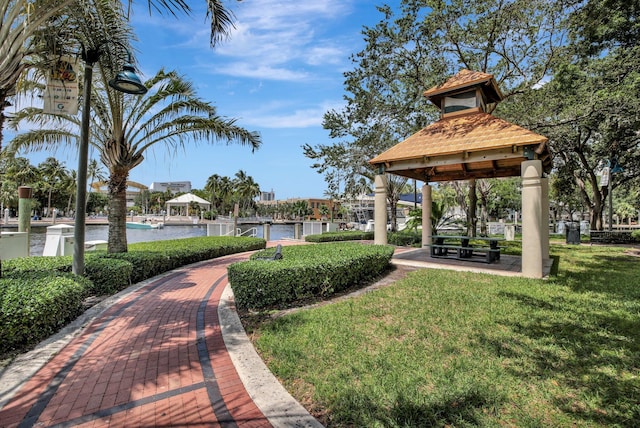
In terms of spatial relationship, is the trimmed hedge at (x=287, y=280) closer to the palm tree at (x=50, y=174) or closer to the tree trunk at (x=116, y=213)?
the tree trunk at (x=116, y=213)

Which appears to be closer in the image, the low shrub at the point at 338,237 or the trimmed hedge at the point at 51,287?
the trimmed hedge at the point at 51,287

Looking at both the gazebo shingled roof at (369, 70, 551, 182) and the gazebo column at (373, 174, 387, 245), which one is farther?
the gazebo column at (373, 174, 387, 245)

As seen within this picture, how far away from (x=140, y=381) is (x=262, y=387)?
4.42 feet

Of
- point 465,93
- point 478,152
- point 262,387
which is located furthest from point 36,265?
point 465,93

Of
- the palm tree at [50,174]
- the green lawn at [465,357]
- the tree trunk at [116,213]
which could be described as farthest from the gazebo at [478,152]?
the palm tree at [50,174]

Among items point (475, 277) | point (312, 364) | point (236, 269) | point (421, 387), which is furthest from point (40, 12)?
point (475, 277)

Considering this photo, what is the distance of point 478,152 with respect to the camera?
8242 millimetres

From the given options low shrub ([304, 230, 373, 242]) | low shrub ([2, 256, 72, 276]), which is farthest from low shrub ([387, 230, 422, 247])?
low shrub ([2, 256, 72, 276])

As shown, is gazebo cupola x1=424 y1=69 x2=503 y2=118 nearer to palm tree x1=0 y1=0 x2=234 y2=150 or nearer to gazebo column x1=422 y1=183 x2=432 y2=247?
gazebo column x1=422 y1=183 x2=432 y2=247

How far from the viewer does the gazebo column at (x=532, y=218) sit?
7.34 metres

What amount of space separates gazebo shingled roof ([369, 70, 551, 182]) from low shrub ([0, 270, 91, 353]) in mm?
8048

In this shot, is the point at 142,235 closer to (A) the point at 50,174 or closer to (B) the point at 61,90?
(B) the point at 61,90

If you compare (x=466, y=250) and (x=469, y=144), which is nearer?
(x=469, y=144)

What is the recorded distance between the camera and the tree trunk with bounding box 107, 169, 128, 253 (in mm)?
8977
